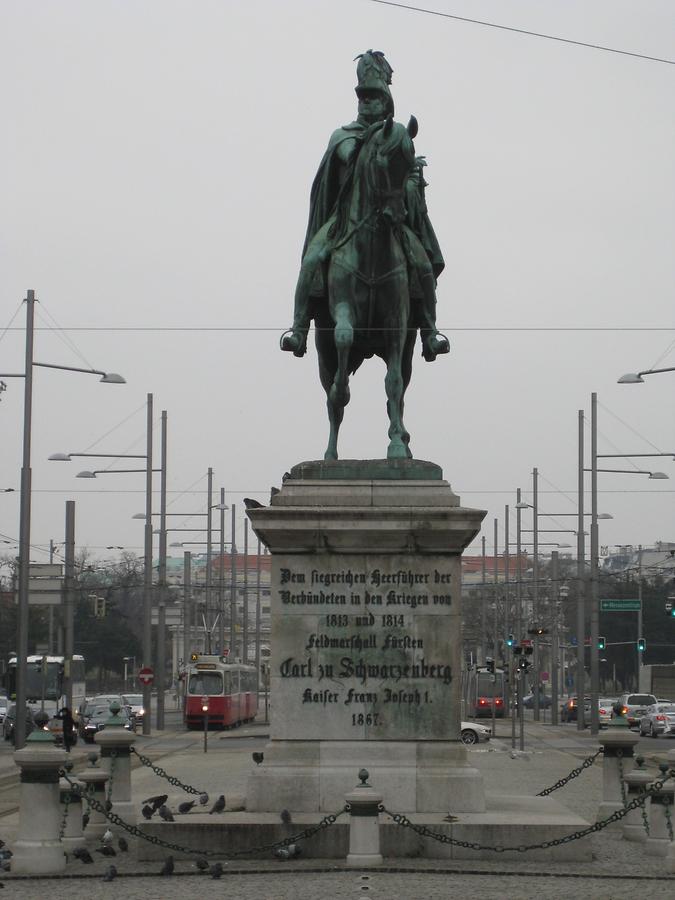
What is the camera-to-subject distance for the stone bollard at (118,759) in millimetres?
20172

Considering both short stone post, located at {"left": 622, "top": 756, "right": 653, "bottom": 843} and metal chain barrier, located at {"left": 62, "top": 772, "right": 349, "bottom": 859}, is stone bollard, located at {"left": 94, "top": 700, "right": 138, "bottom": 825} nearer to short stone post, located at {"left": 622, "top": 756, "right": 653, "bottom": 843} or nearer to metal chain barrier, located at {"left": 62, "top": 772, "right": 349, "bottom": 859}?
metal chain barrier, located at {"left": 62, "top": 772, "right": 349, "bottom": 859}

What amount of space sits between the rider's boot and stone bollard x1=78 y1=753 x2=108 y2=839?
19.2ft

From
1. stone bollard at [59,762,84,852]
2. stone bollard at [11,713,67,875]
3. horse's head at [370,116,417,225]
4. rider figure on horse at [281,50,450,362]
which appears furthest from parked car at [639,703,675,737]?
stone bollard at [11,713,67,875]

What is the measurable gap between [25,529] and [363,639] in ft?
→ 82.5

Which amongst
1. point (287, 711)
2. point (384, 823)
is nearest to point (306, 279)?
point (287, 711)

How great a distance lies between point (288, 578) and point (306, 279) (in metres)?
3.30

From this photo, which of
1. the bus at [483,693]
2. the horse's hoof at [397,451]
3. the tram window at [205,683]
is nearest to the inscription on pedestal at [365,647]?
the horse's hoof at [397,451]

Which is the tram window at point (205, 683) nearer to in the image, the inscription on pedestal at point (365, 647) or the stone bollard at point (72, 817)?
the stone bollard at point (72, 817)

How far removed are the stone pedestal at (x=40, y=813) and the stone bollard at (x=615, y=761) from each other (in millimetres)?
7353

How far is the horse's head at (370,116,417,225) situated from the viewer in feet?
57.2

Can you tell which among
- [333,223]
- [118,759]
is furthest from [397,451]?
[118,759]

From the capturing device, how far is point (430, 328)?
18.8 m

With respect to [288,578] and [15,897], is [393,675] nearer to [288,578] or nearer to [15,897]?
[288,578]

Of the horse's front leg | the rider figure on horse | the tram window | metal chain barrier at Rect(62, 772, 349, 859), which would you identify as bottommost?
the tram window
